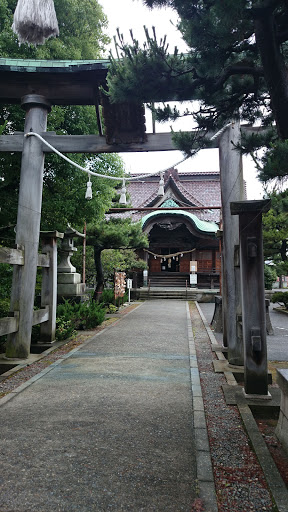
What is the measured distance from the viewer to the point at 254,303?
4387mm

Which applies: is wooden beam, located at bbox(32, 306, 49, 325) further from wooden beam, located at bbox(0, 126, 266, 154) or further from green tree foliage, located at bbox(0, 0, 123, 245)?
wooden beam, located at bbox(0, 126, 266, 154)

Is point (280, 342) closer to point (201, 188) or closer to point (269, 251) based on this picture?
point (269, 251)

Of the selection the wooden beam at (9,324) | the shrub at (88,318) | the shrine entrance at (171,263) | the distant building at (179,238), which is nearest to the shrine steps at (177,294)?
the distant building at (179,238)

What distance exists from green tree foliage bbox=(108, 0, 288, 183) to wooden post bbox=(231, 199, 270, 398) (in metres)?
1.09

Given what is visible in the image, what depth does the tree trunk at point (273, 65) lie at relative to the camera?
2521mm

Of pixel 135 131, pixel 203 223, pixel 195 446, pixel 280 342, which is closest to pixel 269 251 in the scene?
pixel 203 223

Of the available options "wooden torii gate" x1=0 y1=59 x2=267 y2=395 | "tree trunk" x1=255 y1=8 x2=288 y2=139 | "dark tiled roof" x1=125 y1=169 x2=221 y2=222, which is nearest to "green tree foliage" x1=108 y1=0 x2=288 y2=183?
"tree trunk" x1=255 y1=8 x2=288 y2=139

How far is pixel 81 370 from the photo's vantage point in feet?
19.0

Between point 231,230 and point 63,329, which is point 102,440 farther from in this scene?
point 63,329

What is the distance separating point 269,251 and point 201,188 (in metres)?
14.8

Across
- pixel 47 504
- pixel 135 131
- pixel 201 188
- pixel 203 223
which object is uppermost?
pixel 201 188

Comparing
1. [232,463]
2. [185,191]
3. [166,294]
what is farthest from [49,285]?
[185,191]

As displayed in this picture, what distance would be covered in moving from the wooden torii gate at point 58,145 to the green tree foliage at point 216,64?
3045 millimetres

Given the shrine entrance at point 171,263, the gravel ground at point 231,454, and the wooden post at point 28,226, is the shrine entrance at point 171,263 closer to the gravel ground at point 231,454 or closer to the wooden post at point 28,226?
the wooden post at point 28,226
